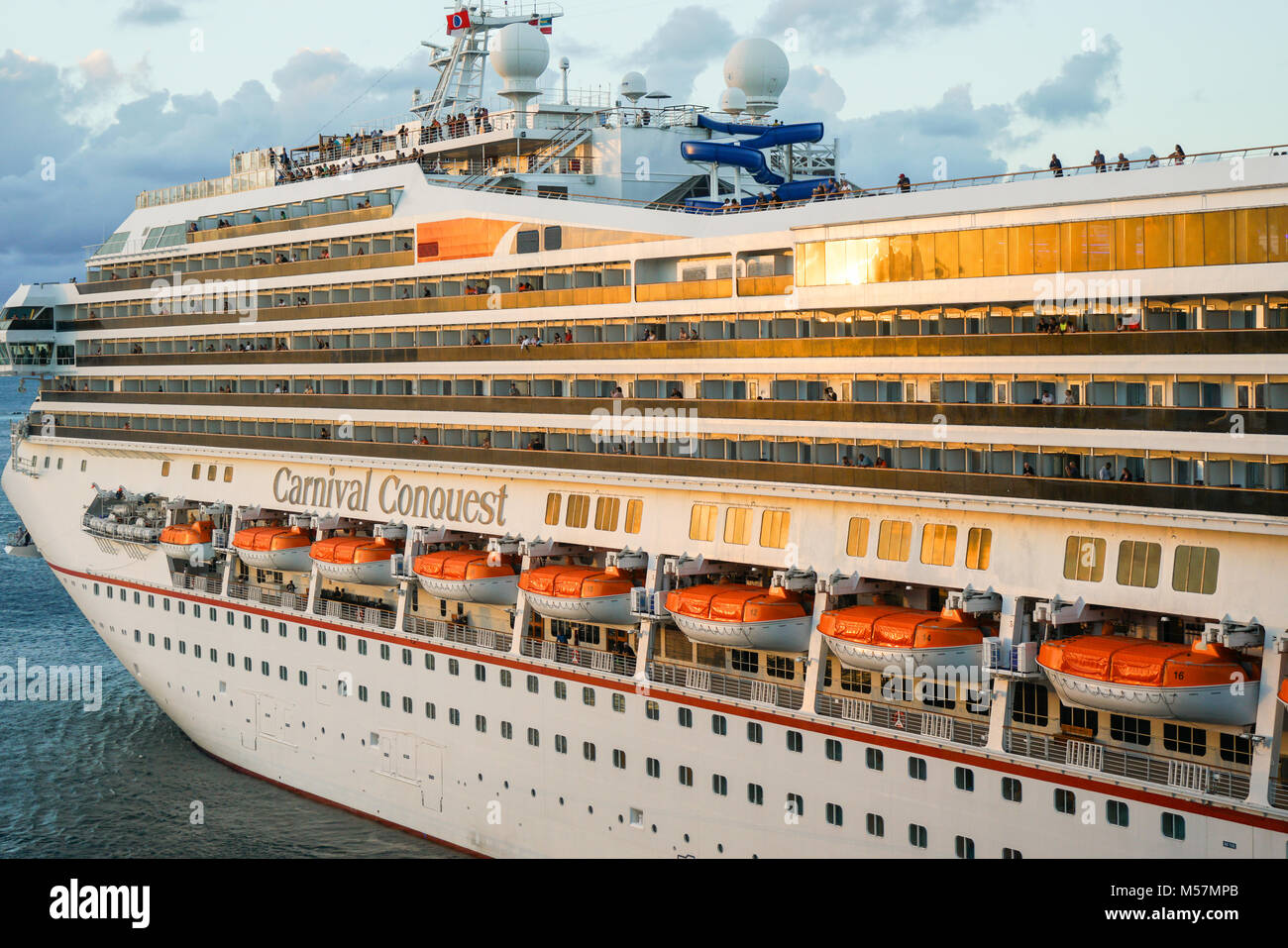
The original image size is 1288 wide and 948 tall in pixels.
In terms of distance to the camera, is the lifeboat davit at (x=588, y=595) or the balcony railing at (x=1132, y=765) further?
the lifeboat davit at (x=588, y=595)

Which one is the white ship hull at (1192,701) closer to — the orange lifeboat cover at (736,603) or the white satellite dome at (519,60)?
the orange lifeboat cover at (736,603)

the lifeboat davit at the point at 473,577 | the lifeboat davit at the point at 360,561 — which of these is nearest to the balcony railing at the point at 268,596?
the lifeboat davit at the point at 360,561

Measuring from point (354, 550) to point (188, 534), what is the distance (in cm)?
838

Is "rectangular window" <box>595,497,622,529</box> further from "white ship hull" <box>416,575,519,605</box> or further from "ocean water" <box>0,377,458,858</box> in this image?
"ocean water" <box>0,377,458,858</box>

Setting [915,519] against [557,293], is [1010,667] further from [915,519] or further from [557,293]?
[557,293]

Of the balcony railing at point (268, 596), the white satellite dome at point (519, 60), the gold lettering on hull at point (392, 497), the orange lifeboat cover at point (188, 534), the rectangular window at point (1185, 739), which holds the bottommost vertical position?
the balcony railing at point (268, 596)

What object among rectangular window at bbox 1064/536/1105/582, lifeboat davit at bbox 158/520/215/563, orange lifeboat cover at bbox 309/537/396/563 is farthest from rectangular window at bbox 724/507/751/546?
lifeboat davit at bbox 158/520/215/563

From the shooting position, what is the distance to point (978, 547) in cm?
2527

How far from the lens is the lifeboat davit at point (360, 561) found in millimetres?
37125

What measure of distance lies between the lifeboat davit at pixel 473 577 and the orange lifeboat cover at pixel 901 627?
34.0 ft

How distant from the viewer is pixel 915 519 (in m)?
26.3

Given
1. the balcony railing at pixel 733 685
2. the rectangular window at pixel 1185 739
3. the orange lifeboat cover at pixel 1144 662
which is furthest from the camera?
the balcony railing at pixel 733 685
